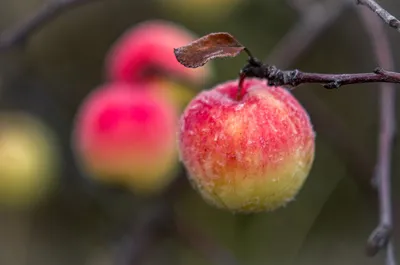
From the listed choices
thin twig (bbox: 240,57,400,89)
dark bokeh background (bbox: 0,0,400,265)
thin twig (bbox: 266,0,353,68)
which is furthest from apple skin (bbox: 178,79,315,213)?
dark bokeh background (bbox: 0,0,400,265)

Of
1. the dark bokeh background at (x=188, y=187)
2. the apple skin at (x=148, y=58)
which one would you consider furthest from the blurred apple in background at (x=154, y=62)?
the dark bokeh background at (x=188, y=187)

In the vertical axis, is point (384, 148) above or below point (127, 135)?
below

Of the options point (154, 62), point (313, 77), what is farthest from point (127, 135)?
point (313, 77)

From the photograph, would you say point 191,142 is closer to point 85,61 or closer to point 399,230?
point 399,230

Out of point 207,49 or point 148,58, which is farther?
point 148,58

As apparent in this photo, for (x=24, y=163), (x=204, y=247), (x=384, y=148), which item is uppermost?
(x=24, y=163)

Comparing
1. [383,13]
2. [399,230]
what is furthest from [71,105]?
[383,13]

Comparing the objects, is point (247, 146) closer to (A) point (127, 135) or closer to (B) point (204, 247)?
(A) point (127, 135)
